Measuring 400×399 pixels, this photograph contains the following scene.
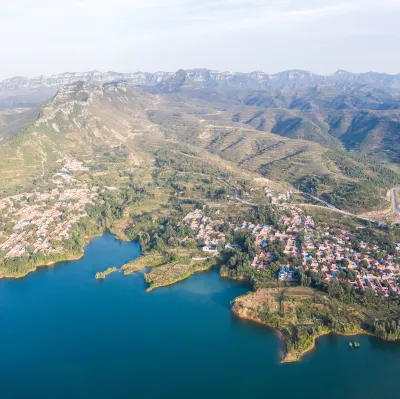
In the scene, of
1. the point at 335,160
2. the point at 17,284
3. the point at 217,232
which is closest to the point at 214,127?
the point at 335,160

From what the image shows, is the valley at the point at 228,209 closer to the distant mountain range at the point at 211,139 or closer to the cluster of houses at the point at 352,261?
the cluster of houses at the point at 352,261

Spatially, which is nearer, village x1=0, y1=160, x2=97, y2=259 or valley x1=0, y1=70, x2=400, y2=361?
valley x1=0, y1=70, x2=400, y2=361

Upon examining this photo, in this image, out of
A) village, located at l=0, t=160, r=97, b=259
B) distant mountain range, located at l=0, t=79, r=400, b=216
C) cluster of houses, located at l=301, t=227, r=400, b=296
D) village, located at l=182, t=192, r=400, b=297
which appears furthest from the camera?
distant mountain range, located at l=0, t=79, r=400, b=216

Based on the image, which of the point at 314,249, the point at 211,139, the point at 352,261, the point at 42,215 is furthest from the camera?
the point at 211,139

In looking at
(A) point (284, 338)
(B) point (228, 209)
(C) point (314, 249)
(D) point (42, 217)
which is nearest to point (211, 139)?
(B) point (228, 209)

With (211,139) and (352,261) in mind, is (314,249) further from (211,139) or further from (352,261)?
(211,139)

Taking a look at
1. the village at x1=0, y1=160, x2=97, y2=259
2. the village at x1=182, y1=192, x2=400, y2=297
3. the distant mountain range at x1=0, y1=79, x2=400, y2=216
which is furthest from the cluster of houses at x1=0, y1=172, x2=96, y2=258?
the village at x1=182, y1=192, x2=400, y2=297

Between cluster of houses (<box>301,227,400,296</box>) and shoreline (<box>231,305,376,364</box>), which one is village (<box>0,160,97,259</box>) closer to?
shoreline (<box>231,305,376,364</box>)
